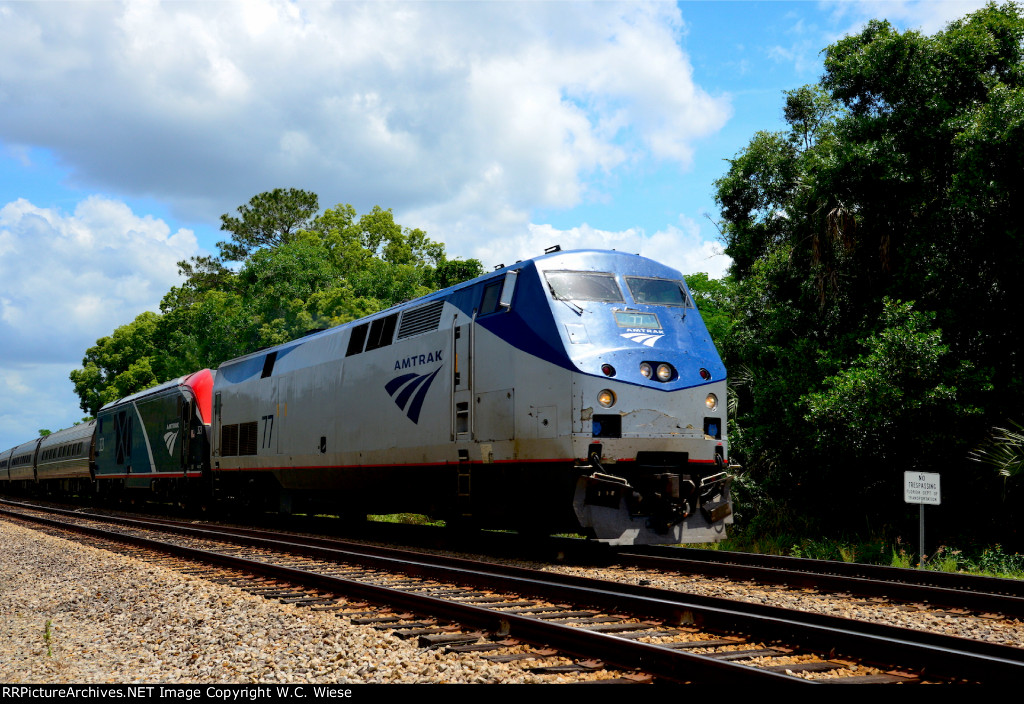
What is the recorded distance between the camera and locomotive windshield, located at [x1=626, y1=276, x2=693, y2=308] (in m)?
11.9

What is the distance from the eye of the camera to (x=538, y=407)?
10.9 metres

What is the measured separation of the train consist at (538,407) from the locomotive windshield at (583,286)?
0.06 feet

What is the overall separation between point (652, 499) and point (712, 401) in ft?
5.38

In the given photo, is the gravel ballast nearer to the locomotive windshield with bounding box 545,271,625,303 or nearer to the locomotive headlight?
the locomotive windshield with bounding box 545,271,625,303

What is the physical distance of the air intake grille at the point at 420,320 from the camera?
13219 mm

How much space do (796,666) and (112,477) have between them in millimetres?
28436

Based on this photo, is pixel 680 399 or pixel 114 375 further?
pixel 114 375

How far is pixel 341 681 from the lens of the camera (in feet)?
17.7

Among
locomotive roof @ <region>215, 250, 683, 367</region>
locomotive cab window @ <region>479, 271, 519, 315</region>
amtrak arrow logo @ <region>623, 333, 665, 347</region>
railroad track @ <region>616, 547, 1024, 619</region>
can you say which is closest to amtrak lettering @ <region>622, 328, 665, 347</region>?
amtrak arrow logo @ <region>623, 333, 665, 347</region>

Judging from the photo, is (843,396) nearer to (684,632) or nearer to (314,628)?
(684,632)

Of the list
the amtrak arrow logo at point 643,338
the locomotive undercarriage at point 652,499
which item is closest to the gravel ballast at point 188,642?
the locomotive undercarriage at point 652,499

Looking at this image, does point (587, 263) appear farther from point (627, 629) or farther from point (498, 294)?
point (627, 629)

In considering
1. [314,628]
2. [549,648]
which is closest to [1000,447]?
[549,648]

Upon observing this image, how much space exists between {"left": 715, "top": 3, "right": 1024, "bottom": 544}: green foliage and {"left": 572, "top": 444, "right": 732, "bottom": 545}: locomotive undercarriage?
4.85 meters
